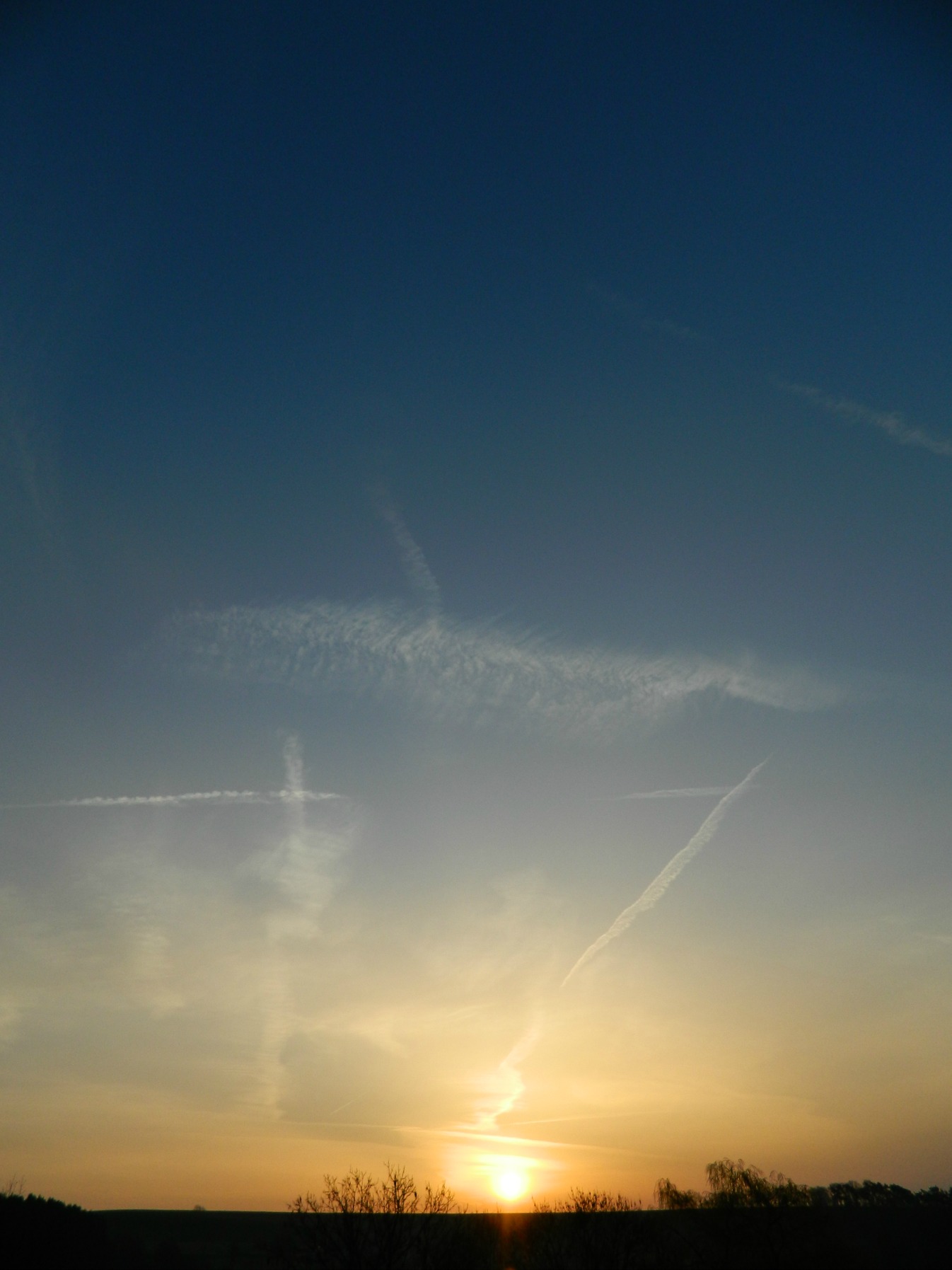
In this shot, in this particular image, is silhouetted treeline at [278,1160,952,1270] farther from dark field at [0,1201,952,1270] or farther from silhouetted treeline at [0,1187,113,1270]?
silhouetted treeline at [0,1187,113,1270]

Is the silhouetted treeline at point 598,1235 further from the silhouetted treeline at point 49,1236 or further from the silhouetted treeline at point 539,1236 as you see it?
the silhouetted treeline at point 49,1236

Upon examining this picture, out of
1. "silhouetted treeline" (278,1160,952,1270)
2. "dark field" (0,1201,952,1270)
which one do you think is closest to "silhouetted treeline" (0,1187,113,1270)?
"dark field" (0,1201,952,1270)

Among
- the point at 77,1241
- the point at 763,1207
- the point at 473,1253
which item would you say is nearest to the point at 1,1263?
the point at 77,1241

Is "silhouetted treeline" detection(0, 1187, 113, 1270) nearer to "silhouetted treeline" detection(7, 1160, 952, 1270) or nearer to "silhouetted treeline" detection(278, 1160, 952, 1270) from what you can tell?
"silhouetted treeline" detection(7, 1160, 952, 1270)

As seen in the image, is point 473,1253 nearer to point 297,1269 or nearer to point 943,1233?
point 297,1269

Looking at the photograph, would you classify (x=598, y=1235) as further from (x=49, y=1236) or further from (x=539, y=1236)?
(x=49, y=1236)

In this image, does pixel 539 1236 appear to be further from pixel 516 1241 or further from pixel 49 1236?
pixel 49 1236

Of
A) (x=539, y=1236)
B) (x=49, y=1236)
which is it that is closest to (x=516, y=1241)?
(x=539, y=1236)

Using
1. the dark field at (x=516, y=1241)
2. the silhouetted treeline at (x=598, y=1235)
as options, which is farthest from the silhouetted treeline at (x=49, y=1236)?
the silhouetted treeline at (x=598, y=1235)

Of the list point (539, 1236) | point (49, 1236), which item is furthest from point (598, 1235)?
point (49, 1236)

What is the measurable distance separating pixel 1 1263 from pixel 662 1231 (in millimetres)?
64630

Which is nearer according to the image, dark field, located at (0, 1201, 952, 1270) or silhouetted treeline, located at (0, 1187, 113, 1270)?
dark field, located at (0, 1201, 952, 1270)

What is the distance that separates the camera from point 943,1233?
118 m

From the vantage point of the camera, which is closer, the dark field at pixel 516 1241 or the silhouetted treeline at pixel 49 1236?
the dark field at pixel 516 1241
